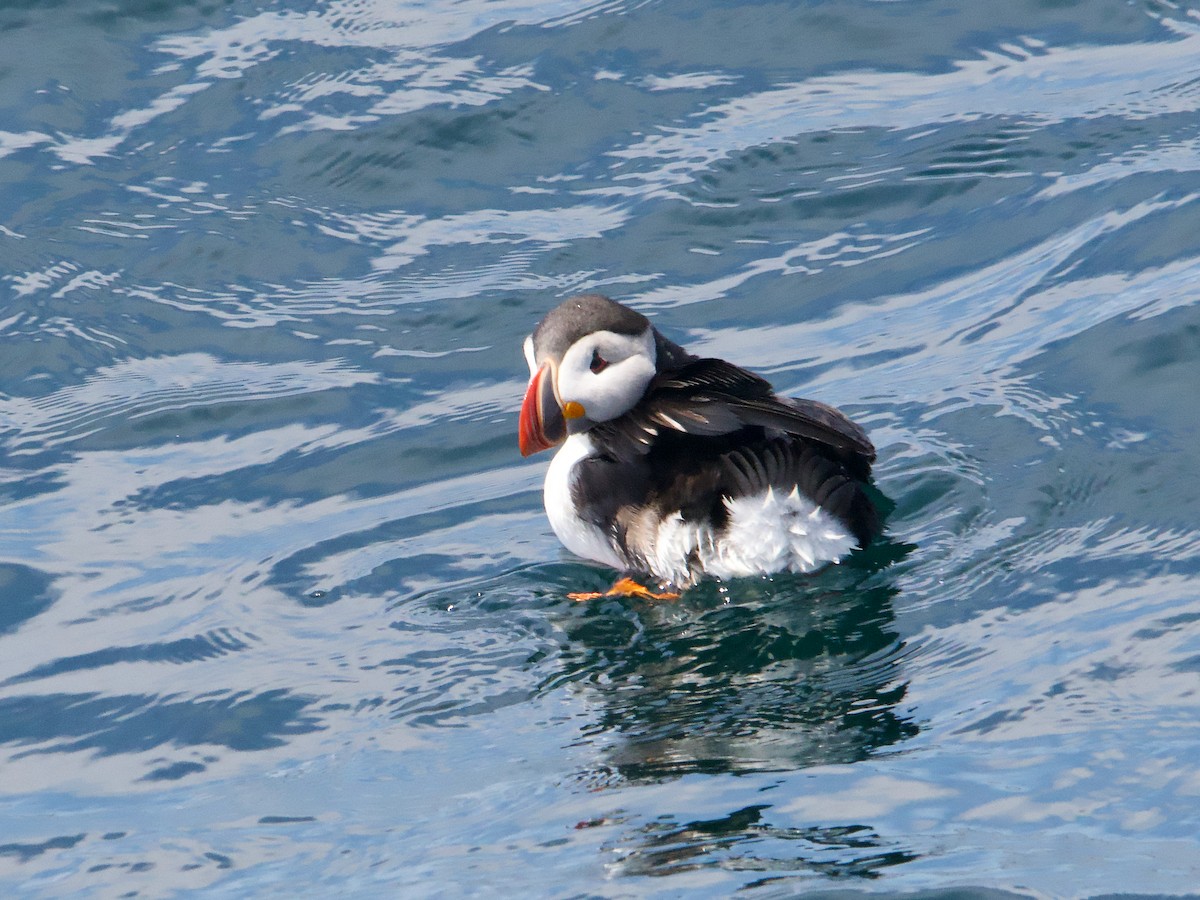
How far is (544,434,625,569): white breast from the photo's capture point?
18.9 ft

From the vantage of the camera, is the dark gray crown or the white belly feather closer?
the white belly feather

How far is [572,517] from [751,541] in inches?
28.8

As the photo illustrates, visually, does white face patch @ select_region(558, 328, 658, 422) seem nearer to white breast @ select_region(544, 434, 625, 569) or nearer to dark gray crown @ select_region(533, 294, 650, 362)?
dark gray crown @ select_region(533, 294, 650, 362)

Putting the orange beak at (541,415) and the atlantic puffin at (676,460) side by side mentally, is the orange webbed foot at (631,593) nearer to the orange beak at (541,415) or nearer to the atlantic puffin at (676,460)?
the atlantic puffin at (676,460)

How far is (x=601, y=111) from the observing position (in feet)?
31.1

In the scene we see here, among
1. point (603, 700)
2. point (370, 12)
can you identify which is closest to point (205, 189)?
point (370, 12)

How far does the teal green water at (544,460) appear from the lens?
434 centimetres

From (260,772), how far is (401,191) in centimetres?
477

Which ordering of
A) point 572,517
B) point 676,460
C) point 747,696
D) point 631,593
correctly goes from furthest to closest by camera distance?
point 572,517, point 631,593, point 676,460, point 747,696

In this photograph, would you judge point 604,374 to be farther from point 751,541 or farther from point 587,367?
point 751,541

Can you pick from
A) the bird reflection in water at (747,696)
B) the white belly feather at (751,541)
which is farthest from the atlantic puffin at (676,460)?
the bird reflection in water at (747,696)

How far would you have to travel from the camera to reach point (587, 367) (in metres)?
5.68

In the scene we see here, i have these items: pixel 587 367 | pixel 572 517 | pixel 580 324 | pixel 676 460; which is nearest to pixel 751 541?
pixel 676 460

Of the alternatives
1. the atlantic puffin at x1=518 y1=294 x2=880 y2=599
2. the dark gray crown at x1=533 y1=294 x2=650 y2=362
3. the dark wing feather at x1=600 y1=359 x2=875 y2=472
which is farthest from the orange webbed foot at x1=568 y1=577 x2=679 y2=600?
the dark gray crown at x1=533 y1=294 x2=650 y2=362
